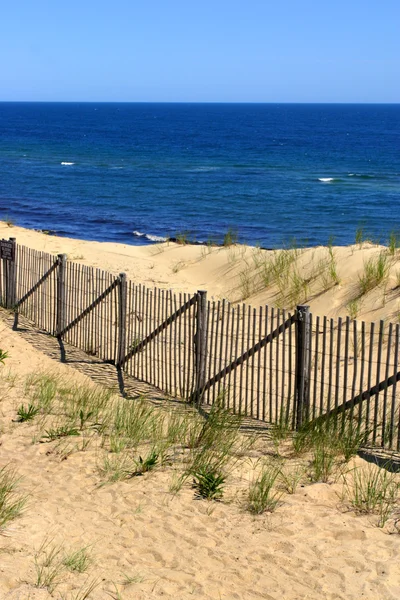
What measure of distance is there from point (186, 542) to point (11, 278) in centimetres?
954

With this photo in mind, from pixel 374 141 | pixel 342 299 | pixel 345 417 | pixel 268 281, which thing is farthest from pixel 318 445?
pixel 374 141

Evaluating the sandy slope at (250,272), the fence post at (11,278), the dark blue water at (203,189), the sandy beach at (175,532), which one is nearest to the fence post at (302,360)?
the sandy beach at (175,532)

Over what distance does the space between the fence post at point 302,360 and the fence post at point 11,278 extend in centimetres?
722

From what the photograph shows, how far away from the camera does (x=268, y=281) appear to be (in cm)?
1583

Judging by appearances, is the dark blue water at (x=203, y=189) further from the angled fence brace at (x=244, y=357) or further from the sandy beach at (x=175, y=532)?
the sandy beach at (x=175, y=532)

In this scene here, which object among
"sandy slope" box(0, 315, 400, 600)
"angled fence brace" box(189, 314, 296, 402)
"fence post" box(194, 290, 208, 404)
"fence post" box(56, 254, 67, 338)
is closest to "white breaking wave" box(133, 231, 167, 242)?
"fence post" box(56, 254, 67, 338)

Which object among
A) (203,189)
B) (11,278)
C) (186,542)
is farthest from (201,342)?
(203,189)

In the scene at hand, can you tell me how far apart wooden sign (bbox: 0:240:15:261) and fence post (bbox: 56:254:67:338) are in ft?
5.40

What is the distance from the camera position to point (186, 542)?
6.09m

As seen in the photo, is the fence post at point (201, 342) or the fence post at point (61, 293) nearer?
the fence post at point (201, 342)

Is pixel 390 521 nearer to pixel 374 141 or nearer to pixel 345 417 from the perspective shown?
pixel 345 417

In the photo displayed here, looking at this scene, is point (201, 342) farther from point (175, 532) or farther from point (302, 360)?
point (175, 532)

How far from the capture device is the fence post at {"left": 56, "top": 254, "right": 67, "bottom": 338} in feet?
43.2

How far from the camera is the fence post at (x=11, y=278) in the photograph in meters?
14.5
